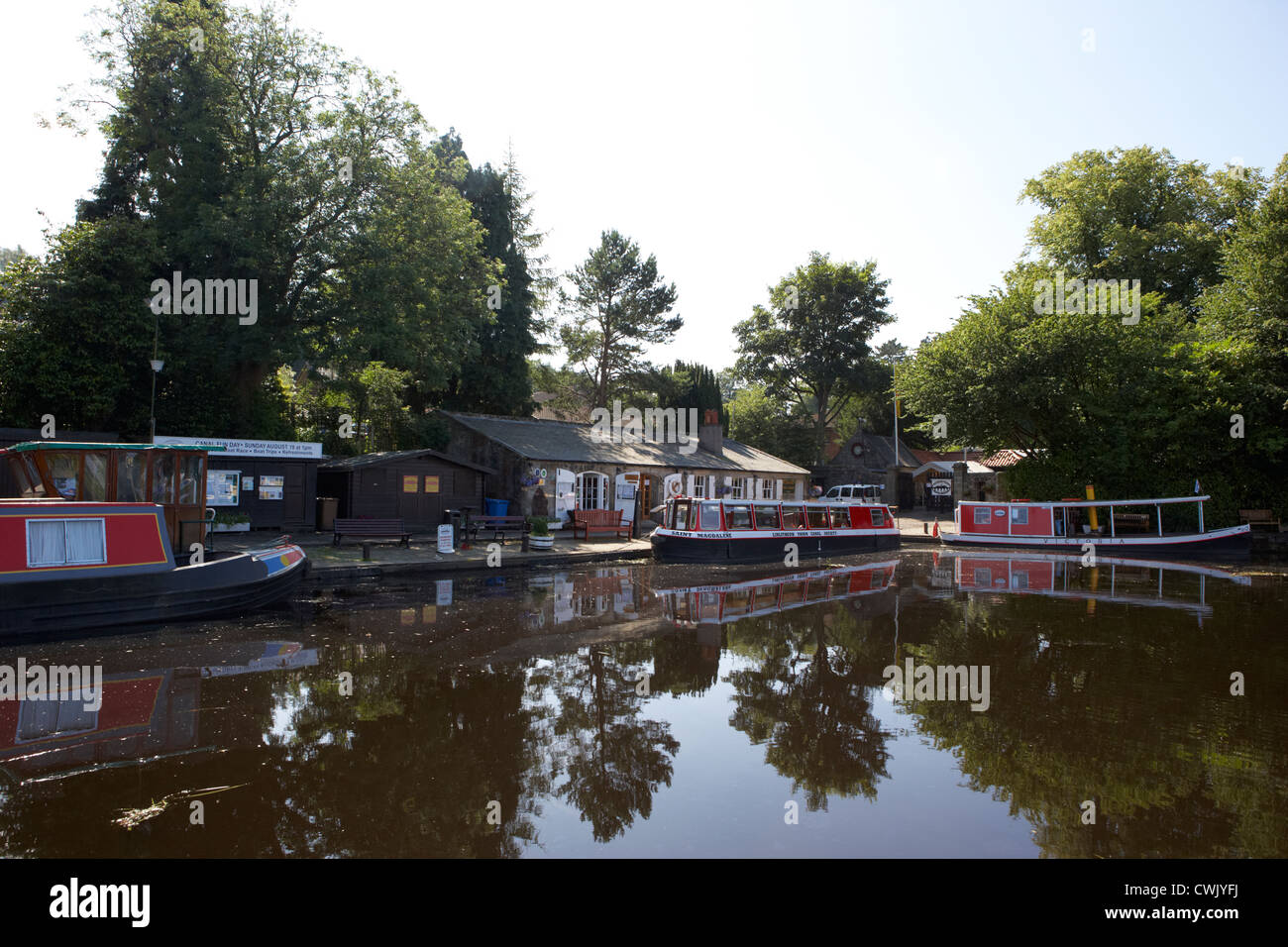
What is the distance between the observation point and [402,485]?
2277 cm

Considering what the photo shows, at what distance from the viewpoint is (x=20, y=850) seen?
4.16 metres

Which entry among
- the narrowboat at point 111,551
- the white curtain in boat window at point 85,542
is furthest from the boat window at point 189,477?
the white curtain in boat window at point 85,542

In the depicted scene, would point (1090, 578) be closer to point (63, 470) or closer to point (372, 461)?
point (372, 461)

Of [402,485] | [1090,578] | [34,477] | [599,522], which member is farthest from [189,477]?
[1090,578]

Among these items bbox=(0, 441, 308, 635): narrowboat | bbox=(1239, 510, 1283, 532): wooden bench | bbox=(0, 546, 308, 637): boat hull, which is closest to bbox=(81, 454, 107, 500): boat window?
bbox=(0, 441, 308, 635): narrowboat

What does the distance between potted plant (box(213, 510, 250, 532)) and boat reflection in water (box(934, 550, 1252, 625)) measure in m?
17.4

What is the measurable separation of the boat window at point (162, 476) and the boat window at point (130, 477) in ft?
0.57

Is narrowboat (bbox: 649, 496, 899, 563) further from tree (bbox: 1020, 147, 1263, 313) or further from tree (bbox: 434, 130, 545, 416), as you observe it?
tree (bbox: 1020, 147, 1263, 313)
